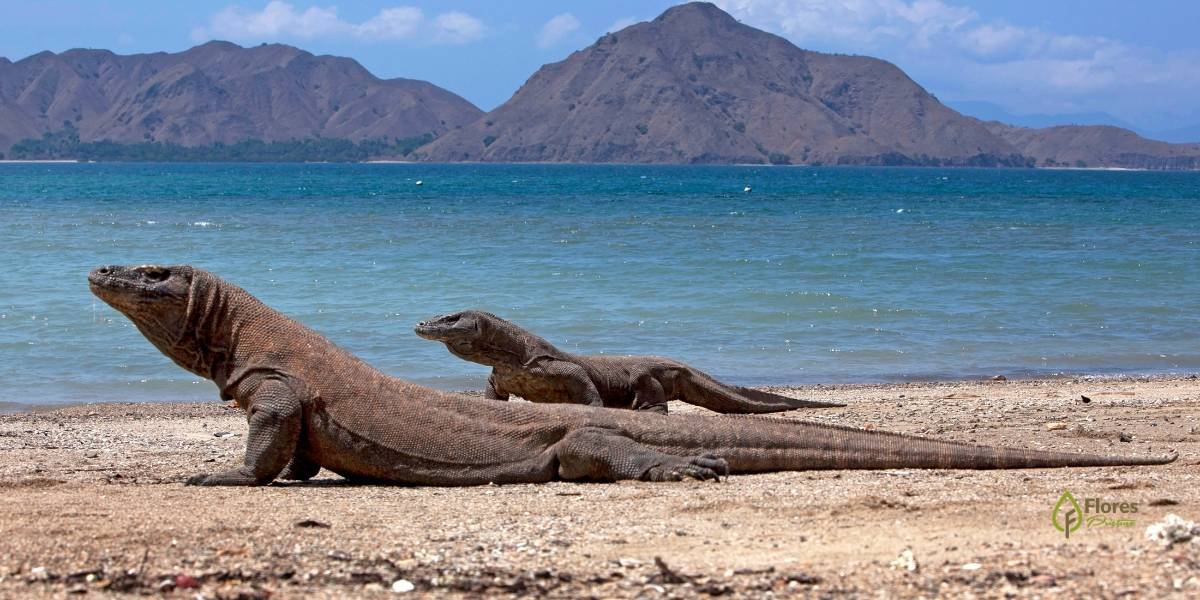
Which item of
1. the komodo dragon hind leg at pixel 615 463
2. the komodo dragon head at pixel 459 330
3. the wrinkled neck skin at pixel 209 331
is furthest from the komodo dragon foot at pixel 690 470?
the komodo dragon head at pixel 459 330

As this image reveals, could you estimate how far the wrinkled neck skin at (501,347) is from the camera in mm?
10086

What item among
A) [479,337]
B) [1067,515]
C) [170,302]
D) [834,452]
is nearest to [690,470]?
[834,452]

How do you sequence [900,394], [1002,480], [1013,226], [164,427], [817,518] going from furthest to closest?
[1013,226] → [900,394] → [164,427] → [1002,480] → [817,518]

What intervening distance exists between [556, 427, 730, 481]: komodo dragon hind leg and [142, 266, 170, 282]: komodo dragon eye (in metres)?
2.22

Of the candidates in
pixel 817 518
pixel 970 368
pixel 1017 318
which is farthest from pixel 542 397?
pixel 1017 318

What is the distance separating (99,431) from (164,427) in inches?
20.7

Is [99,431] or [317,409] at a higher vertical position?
[317,409]

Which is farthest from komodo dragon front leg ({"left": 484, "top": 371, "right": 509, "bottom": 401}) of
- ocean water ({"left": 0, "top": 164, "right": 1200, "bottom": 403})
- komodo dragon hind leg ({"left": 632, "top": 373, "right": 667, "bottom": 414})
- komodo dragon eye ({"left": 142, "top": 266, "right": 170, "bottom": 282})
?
ocean water ({"left": 0, "top": 164, "right": 1200, "bottom": 403})

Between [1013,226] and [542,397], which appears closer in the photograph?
[542,397]

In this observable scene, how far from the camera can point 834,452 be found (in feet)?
25.1

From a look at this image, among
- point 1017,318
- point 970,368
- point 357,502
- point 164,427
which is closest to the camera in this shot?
point 357,502

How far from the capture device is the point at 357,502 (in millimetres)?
6652

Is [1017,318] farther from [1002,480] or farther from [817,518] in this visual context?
[817,518]

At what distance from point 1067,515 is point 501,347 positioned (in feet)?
16.3
